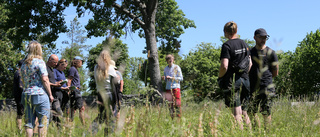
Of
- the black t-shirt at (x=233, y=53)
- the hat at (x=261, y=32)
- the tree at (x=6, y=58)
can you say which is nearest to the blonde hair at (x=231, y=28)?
the black t-shirt at (x=233, y=53)

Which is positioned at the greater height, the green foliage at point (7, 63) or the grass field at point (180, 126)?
the green foliage at point (7, 63)

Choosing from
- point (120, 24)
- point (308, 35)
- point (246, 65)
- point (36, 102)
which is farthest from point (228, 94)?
point (308, 35)

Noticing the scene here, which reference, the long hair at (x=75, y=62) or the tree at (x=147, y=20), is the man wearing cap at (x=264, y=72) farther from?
the tree at (x=147, y=20)

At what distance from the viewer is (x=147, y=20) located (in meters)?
16.1

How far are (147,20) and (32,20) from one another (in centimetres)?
584

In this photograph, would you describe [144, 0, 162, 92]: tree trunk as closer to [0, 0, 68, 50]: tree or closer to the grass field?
[0, 0, 68, 50]: tree

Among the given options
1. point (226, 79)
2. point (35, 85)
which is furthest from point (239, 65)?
point (35, 85)

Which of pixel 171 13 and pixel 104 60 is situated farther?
pixel 171 13

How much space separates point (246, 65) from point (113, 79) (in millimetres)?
2145

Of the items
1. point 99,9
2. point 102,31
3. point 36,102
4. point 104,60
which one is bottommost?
point 36,102

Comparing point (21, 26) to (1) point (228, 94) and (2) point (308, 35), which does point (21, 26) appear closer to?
(1) point (228, 94)

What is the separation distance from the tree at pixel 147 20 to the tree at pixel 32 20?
48.1 inches

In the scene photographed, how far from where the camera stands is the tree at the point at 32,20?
1423cm

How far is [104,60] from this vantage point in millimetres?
4805
